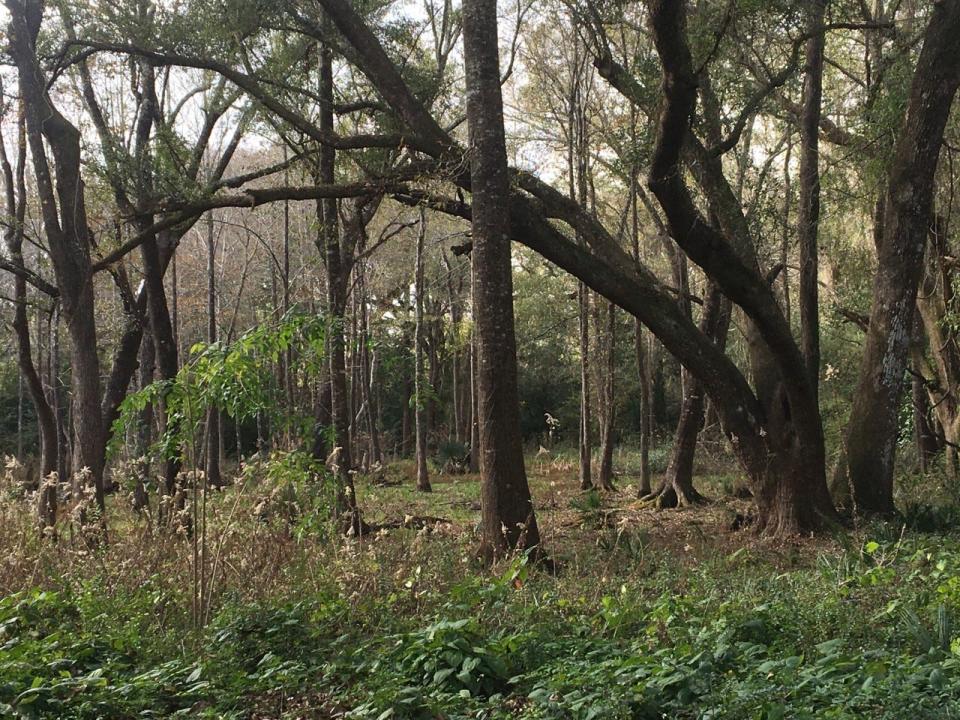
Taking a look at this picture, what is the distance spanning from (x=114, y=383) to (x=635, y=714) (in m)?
10.0

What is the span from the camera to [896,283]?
909 cm

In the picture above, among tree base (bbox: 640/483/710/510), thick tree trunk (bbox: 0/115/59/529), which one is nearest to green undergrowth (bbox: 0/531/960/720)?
thick tree trunk (bbox: 0/115/59/529)

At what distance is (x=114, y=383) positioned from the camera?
11.2 metres

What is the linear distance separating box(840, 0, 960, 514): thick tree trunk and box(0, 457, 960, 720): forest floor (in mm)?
Answer: 2888

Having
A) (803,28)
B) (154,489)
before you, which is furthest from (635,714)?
(803,28)

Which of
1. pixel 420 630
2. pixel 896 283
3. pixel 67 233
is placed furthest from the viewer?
pixel 896 283

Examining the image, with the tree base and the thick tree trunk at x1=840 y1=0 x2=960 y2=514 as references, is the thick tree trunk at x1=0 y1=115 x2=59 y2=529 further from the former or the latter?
the thick tree trunk at x1=840 y1=0 x2=960 y2=514

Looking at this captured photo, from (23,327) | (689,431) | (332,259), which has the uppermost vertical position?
(332,259)

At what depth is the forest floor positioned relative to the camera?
309 centimetres

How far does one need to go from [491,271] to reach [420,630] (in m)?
3.71

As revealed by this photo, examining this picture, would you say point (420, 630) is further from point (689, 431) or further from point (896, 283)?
→ point (689, 431)

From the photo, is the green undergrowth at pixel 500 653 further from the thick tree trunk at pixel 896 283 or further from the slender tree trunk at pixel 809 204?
the slender tree trunk at pixel 809 204

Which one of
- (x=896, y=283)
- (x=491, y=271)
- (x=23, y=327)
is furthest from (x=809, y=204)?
(x=23, y=327)

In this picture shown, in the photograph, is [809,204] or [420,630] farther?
[809,204]
